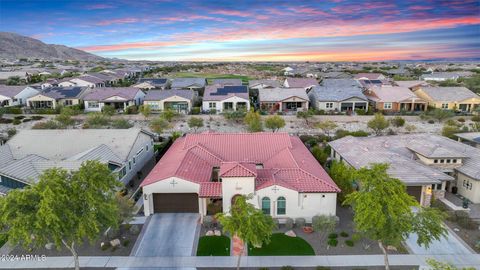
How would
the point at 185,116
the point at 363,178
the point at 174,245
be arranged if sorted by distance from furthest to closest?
the point at 185,116, the point at 174,245, the point at 363,178

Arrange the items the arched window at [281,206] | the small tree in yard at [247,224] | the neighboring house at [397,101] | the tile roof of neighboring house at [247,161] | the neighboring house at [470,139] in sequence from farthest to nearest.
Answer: the neighboring house at [397,101], the neighboring house at [470,139], the tile roof of neighboring house at [247,161], the arched window at [281,206], the small tree in yard at [247,224]

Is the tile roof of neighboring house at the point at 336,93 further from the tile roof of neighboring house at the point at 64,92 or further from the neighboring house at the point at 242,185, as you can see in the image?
the tile roof of neighboring house at the point at 64,92

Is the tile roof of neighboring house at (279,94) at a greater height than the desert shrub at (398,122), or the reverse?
the tile roof of neighboring house at (279,94)

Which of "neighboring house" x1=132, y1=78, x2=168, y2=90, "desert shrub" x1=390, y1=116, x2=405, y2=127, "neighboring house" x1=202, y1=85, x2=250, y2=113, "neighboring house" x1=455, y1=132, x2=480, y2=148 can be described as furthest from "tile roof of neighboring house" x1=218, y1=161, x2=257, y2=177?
"neighboring house" x1=132, y1=78, x2=168, y2=90

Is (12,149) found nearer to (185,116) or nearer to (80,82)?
(185,116)

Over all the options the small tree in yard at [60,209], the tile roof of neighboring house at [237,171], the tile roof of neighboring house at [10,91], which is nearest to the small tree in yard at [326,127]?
the tile roof of neighboring house at [237,171]

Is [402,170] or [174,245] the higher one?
[402,170]

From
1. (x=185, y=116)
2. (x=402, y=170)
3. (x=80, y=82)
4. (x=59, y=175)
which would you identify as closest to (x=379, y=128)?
(x=402, y=170)
